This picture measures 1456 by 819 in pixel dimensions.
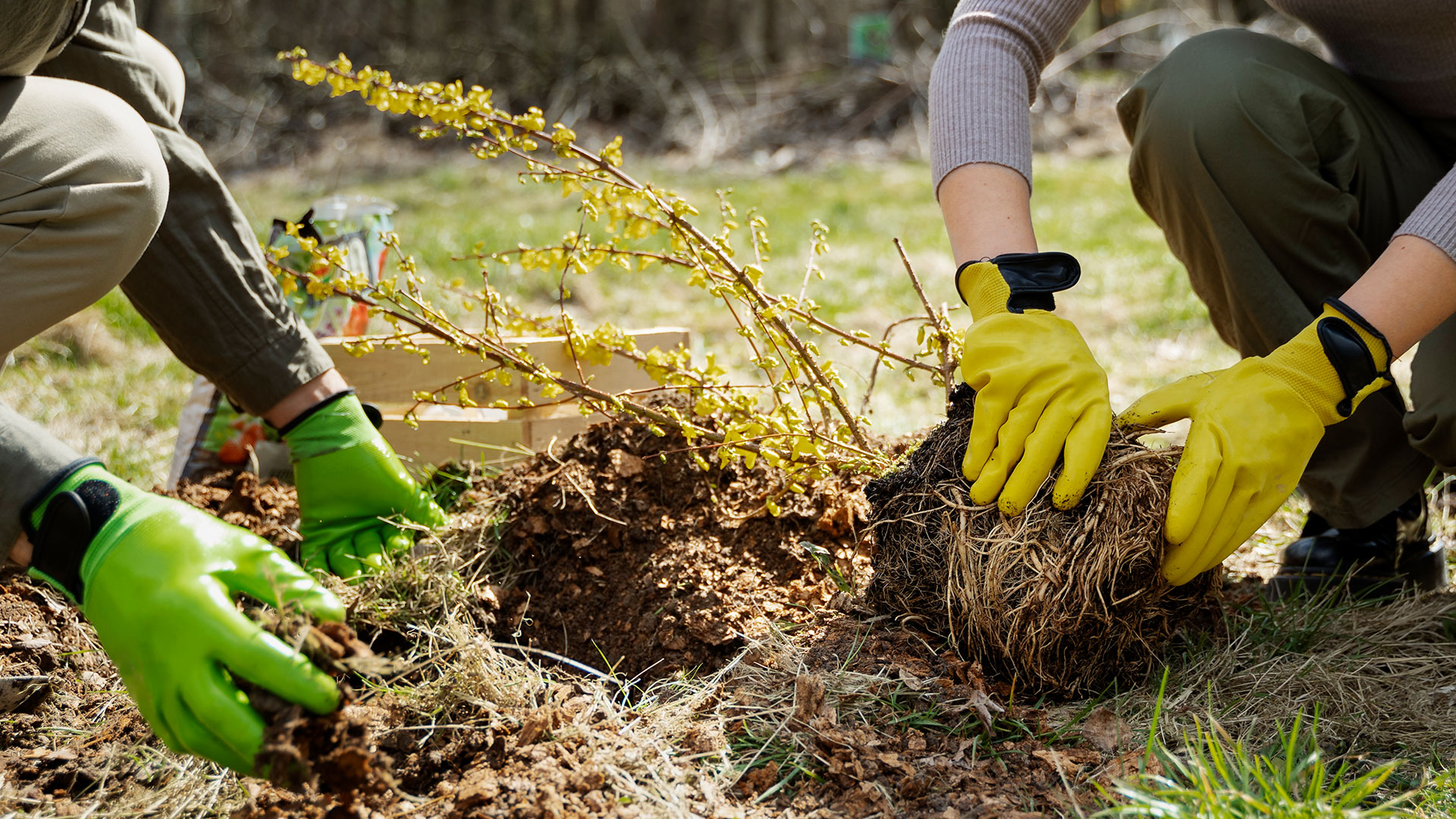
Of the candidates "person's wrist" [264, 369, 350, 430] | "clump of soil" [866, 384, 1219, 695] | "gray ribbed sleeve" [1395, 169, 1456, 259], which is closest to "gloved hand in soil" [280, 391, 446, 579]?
"person's wrist" [264, 369, 350, 430]

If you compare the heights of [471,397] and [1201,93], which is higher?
[1201,93]

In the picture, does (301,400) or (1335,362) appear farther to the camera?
(301,400)

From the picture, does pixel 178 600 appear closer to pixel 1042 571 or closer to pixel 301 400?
pixel 301 400

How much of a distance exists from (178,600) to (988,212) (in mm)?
1264

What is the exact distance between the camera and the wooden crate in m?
2.24

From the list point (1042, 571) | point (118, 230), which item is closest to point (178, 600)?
point (118, 230)

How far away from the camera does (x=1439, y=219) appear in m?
1.50

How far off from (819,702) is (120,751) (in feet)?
3.09

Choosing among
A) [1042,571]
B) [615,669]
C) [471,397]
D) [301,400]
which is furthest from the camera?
[471,397]

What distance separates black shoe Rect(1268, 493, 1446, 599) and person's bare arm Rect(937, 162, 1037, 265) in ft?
2.80

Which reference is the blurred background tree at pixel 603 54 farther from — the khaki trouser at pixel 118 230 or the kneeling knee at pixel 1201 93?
the khaki trouser at pixel 118 230

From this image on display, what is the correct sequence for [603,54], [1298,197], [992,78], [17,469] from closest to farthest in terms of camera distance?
[17,469] → [992,78] → [1298,197] → [603,54]

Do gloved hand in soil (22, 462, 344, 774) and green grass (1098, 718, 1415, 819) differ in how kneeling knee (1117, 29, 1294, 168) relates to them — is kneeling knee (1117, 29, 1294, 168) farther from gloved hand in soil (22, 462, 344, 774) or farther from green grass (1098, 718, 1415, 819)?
gloved hand in soil (22, 462, 344, 774)

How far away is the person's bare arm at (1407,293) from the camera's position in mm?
1468
